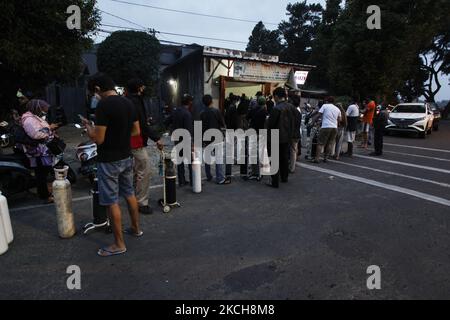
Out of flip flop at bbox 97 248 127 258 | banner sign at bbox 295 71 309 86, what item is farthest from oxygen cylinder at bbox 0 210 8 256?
banner sign at bbox 295 71 309 86

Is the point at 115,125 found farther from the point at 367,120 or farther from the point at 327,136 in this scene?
the point at 367,120

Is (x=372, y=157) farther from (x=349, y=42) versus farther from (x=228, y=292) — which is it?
(x=349, y=42)

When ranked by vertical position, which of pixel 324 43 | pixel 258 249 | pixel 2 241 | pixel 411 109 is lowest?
pixel 258 249

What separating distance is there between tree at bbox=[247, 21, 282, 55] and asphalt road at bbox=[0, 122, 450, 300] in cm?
4443

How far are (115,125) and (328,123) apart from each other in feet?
21.6

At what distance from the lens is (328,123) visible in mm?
8883

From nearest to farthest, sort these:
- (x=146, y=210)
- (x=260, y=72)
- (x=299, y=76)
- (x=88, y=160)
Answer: (x=146, y=210)
(x=88, y=160)
(x=260, y=72)
(x=299, y=76)

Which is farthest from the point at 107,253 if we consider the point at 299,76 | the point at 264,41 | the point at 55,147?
the point at 264,41

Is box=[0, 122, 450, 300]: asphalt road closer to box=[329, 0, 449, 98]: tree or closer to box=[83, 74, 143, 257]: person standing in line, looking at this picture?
box=[83, 74, 143, 257]: person standing in line

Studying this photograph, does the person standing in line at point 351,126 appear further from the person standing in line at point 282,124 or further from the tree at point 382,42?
the tree at point 382,42

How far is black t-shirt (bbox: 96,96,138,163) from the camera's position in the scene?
11.8 feet

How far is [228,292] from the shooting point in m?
3.09

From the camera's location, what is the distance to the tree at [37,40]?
8180 mm

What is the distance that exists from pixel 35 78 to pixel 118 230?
29.2 ft
